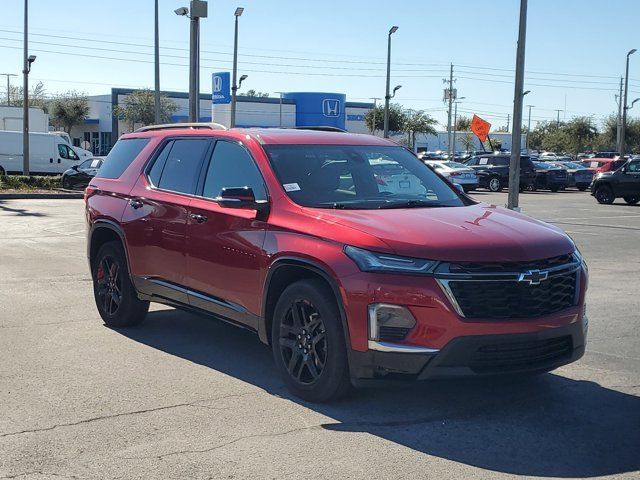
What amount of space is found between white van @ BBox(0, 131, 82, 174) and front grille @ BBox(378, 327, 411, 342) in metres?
35.4

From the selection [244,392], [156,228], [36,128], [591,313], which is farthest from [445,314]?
[36,128]

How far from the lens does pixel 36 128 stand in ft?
150

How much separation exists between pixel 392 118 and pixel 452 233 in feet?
248

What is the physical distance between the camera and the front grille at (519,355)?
5.02m

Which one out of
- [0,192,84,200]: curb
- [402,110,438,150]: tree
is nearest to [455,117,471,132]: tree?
[402,110,438,150]: tree

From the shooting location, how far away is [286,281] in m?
5.81

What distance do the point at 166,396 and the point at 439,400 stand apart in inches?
72.6

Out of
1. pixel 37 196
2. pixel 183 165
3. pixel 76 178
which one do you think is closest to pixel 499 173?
pixel 76 178

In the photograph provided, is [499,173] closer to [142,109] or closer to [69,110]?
[142,109]

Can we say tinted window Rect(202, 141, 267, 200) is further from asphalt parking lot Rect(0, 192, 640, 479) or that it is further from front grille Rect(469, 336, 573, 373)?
front grille Rect(469, 336, 573, 373)

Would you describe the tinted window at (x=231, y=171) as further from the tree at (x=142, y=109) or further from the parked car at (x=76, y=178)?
the tree at (x=142, y=109)

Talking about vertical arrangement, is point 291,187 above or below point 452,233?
above

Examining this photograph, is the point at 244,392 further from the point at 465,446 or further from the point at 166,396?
the point at 465,446

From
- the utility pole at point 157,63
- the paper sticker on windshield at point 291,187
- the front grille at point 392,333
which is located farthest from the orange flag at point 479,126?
the front grille at point 392,333
